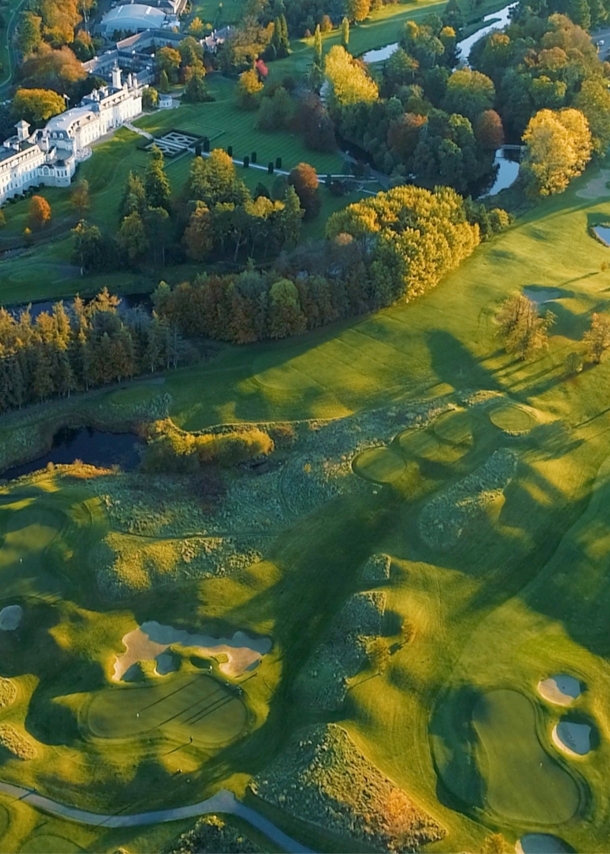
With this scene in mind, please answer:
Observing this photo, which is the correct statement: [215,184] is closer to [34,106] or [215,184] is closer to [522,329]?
[34,106]

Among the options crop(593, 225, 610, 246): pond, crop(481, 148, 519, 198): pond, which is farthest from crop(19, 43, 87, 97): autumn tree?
crop(593, 225, 610, 246): pond

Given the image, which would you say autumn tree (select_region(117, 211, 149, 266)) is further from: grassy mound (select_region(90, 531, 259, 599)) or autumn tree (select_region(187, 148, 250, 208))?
grassy mound (select_region(90, 531, 259, 599))

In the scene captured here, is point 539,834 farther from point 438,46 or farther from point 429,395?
point 438,46

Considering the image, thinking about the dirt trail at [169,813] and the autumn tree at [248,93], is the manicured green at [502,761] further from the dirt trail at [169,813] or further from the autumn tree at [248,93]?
the autumn tree at [248,93]

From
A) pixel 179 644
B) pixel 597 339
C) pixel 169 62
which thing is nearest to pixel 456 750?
pixel 179 644

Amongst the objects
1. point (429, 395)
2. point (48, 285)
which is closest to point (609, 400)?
point (429, 395)

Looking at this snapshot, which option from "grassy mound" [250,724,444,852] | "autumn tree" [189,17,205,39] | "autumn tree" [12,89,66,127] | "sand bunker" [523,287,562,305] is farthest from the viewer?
"autumn tree" [189,17,205,39]
